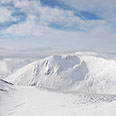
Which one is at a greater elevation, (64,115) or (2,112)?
(64,115)

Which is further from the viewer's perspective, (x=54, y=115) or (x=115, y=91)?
(x=115, y=91)

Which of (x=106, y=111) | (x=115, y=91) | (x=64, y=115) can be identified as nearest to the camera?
(x=106, y=111)

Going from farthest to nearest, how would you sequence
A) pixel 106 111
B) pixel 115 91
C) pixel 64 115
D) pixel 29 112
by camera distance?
pixel 115 91, pixel 29 112, pixel 64 115, pixel 106 111

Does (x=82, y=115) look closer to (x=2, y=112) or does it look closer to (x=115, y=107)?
(x=115, y=107)

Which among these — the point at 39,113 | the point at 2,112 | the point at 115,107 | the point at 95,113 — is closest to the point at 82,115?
the point at 95,113

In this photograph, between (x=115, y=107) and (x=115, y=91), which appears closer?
(x=115, y=107)

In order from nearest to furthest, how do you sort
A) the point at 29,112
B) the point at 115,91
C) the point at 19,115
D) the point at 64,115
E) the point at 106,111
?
the point at 106,111
the point at 64,115
the point at 19,115
the point at 29,112
the point at 115,91

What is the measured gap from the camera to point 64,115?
2189 cm

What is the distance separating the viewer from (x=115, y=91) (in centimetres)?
19862

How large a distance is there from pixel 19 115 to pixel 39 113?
3.10 m

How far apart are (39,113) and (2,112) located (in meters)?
6.16

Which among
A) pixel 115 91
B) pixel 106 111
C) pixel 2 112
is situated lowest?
pixel 115 91

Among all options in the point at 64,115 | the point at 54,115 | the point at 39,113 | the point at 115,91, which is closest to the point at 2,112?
the point at 39,113

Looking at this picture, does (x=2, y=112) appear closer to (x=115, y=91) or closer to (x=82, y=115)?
(x=82, y=115)
